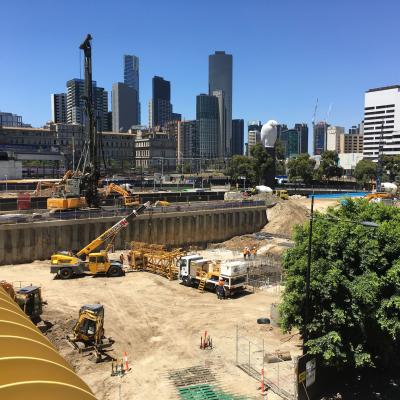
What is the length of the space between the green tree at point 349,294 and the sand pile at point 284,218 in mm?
43940

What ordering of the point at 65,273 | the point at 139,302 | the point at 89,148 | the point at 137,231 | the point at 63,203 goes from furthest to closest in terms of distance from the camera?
the point at 89,148 < the point at 137,231 < the point at 63,203 < the point at 65,273 < the point at 139,302

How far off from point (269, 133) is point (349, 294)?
103862mm

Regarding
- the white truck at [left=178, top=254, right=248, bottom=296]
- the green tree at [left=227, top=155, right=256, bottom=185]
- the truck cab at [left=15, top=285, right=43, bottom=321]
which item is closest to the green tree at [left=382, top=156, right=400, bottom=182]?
the green tree at [left=227, top=155, right=256, bottom=185]

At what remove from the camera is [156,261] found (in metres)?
43.4

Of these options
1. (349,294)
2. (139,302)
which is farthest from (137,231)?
(349,294)

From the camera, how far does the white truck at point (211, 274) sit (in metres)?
35.6

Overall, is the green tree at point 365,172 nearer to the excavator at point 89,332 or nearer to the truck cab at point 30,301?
the truck cab at point 30,301

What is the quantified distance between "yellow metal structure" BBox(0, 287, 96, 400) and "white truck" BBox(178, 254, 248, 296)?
27.4m

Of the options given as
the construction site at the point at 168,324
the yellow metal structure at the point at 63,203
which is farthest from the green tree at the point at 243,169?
the construction site at the point at 168,324

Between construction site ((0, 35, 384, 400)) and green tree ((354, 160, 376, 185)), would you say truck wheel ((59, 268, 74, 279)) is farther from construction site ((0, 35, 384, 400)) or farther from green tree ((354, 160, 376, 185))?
green tree ((354, 160, 376, 185))

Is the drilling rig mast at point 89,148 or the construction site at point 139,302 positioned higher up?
the drilling rig mast at point 89,148

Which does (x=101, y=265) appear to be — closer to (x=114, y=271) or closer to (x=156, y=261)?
(x=114, y=271)

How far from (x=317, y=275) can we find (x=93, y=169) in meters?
43.2

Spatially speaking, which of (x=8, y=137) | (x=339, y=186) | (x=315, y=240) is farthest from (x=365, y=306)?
(x=8, y=137)
